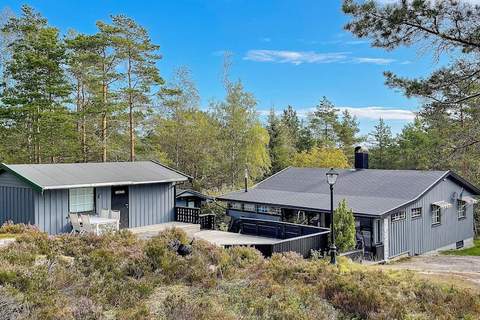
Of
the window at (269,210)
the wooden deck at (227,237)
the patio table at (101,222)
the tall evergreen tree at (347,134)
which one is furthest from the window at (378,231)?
the tall evergreen tree at (347,134)

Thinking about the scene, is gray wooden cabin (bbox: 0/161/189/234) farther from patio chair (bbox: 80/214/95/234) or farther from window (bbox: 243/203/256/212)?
window (bbox: 243/203/256/212)

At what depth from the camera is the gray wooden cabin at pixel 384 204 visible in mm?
14820

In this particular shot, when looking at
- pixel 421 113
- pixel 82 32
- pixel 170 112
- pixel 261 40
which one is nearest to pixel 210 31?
pixel 261 40

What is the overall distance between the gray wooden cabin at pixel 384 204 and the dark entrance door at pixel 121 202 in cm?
515

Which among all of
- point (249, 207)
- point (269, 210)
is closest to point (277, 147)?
point (249, 207)

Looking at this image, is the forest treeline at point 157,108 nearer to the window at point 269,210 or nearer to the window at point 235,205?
the window at point 269,210

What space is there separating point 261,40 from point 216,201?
1440cm

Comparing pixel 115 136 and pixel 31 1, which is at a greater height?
pixel 31 1

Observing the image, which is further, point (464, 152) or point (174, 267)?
point (464, 152)

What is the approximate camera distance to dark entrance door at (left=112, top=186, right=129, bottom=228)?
14.9 m

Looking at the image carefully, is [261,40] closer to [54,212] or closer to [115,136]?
[115,136]

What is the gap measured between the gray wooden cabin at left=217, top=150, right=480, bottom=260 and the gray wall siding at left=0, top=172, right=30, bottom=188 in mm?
8487

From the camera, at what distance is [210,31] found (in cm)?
2914

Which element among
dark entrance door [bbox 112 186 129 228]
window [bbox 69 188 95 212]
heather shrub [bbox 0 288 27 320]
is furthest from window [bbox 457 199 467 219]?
heather shrub [bbox 0 288 27 320]
